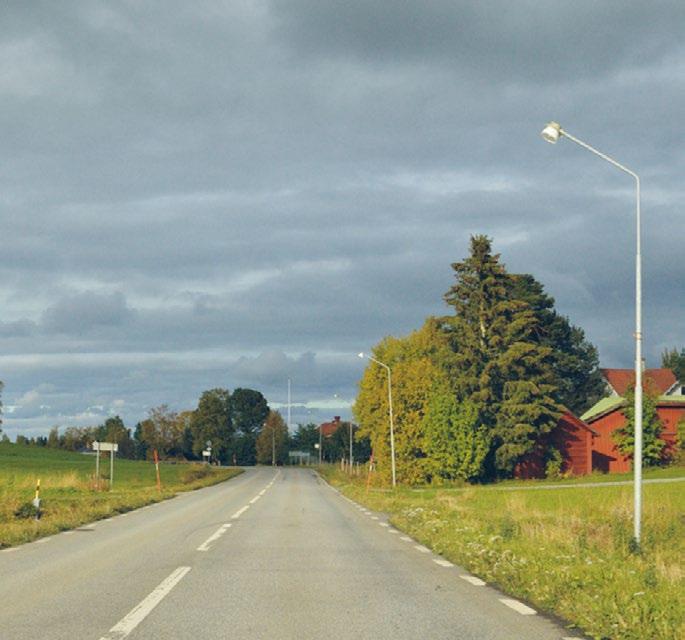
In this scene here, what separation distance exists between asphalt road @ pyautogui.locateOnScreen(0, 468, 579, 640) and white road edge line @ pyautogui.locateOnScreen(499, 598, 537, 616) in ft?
0.11

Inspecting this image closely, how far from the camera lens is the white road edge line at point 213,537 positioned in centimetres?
1607

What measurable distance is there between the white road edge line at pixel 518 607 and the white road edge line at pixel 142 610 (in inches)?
140

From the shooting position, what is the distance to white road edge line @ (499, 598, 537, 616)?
9.22m

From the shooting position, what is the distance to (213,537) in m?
18.4

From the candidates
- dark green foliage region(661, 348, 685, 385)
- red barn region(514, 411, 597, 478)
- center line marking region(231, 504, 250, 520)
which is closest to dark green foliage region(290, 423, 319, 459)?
dark green foliage region(661, 348, 685, 385)

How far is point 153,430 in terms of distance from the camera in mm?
179750

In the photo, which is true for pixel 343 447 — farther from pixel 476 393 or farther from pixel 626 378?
pixel 476 393

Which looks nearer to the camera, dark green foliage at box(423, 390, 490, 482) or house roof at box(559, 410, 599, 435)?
dark green foliage at box(423, 390, 490, 482)

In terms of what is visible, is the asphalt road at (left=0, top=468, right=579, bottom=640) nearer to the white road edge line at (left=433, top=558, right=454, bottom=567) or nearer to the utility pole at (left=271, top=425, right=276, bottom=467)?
the white road edge line at (left=433, top=558, right=454, bottom=567)

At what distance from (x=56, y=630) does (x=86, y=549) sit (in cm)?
814

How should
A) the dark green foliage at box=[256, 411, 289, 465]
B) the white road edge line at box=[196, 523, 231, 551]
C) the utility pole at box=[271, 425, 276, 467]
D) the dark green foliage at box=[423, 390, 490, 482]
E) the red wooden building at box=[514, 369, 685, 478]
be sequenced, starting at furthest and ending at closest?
the dark green foliage at box=[256, 411, 289, 465] < the utility pole at box=[271, 425, 276, 467] < the red wooden building at box=[514, 369, 685, 478] < the dark green foliage at box=[423, 390, 490, 482] < the white road edge line at box=[196, 523, 231, 551]

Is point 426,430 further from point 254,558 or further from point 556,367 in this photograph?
point 254,558

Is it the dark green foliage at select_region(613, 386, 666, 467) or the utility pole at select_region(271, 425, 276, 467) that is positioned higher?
the dark green foliage at select_region(613, 386, 666, 467)

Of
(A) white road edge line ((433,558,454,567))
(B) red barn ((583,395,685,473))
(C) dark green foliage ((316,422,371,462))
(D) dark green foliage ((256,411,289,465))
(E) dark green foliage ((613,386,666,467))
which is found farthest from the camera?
(D) dark green foliage ((256,411,289,465))
